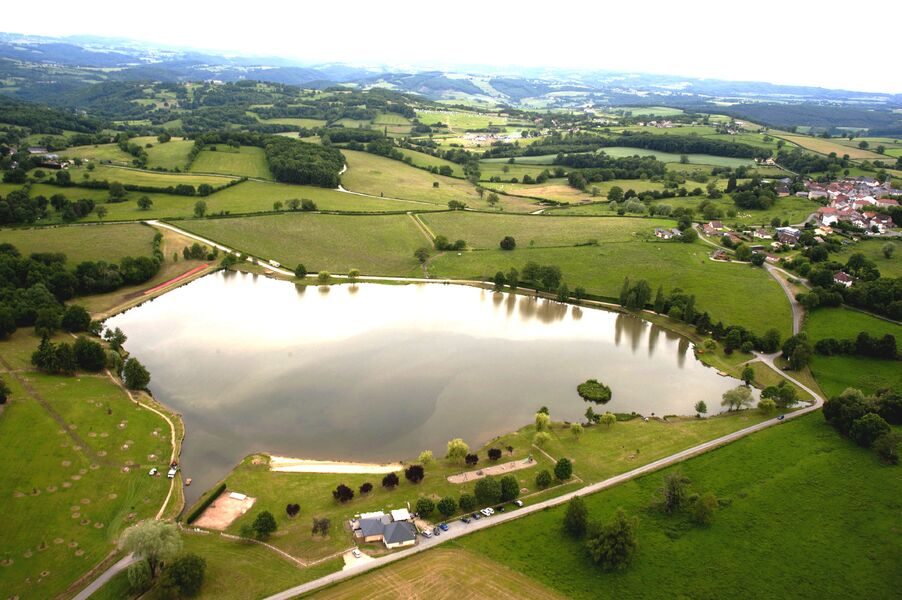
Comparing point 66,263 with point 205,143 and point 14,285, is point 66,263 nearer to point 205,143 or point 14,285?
point 14,285

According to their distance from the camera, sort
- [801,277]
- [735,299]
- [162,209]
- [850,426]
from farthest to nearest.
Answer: [162,209] → [801,277] → [735,299] → [850,426]

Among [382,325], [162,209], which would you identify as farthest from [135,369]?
[162,209]

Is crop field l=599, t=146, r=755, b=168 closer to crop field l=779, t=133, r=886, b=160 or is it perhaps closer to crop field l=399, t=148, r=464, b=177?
crop field l=779, t=133, r=886, b=160

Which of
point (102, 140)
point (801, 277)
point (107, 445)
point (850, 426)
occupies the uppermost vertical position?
point (102, 140)

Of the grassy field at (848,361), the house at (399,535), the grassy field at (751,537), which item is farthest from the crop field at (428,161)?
the house at (399,535)

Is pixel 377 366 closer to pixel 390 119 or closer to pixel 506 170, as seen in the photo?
pixel 506 170

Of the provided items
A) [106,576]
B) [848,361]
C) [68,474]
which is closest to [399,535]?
[106,576]
